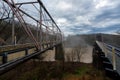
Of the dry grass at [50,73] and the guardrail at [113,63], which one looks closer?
the guardrail at [113,63]

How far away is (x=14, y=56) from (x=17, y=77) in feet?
48.3

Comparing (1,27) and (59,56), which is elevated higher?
(1,27)

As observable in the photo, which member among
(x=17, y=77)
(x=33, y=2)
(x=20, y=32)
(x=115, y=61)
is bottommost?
(x=17, y=77)

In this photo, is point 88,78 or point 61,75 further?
point 61,75

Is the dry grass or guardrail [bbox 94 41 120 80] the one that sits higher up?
guardrail [bbox 94 41 120 80]

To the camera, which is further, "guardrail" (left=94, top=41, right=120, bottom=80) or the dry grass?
the dry grass

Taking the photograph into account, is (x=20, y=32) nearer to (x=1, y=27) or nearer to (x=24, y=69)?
(x=1, y=27)

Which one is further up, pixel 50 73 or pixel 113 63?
pixel 113 63

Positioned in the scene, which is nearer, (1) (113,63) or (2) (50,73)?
(1) (113,63)

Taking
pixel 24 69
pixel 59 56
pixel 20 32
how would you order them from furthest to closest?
pixel 59 56 < pixel 24 69 < pixel 20 32

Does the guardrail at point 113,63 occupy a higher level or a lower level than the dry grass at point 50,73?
higher

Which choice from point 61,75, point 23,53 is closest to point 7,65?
point 23,53

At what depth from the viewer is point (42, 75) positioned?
17812 mm

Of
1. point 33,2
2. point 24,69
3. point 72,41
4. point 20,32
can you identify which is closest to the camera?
point 33,2
